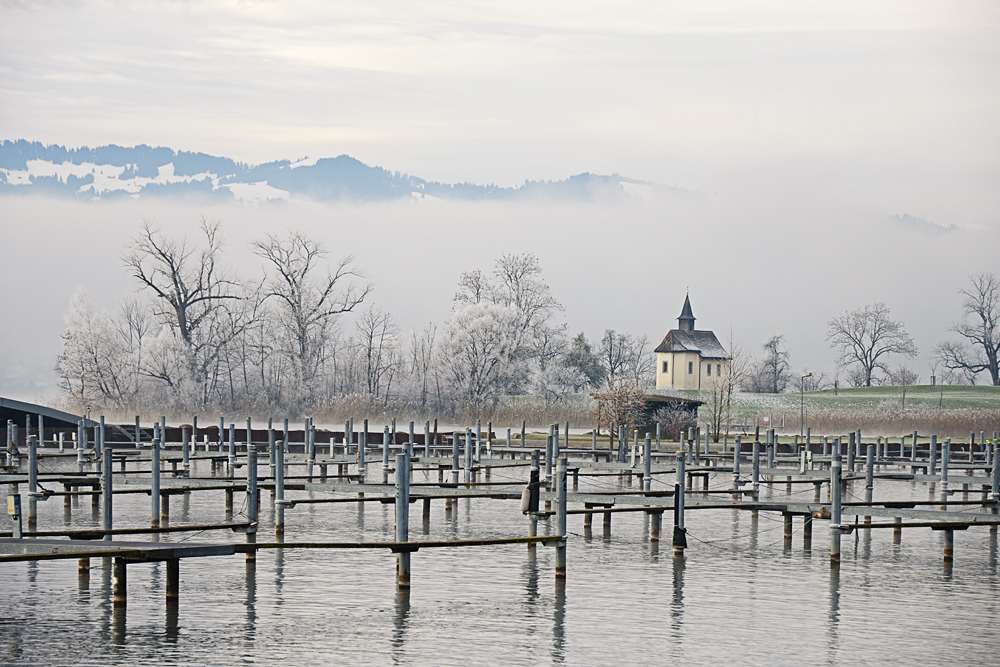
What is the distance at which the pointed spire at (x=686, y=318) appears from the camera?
15562 centimetres

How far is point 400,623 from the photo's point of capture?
1623 cm

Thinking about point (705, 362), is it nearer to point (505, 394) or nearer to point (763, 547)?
point (505, 394)

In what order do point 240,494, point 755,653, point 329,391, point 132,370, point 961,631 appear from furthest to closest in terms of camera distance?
point 329,391 < point 132,370 < point 240,494 < point 961,631 < point 755,653

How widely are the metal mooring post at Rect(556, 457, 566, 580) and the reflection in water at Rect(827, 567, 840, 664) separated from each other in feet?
13.2

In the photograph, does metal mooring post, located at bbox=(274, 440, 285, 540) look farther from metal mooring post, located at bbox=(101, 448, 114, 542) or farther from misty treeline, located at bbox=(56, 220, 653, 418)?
misty treeline, located at bbox=(56, 220, 653, 418)

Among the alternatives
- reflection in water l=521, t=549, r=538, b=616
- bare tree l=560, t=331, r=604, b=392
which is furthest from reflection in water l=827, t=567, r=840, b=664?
bare tree l=560, t=331, r=604, b=392

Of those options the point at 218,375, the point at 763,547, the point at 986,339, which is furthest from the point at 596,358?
the point at 763,547

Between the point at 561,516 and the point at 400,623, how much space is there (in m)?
3.49

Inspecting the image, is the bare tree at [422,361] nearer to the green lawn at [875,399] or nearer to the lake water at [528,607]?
the green lawn at [875,399]

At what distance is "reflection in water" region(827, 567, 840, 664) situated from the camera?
15.0 m

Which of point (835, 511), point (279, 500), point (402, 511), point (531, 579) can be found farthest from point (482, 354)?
point (402, 511)

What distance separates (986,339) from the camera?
125m

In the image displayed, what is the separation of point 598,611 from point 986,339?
117m

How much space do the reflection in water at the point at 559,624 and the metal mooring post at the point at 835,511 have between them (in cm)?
491
